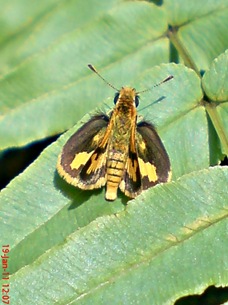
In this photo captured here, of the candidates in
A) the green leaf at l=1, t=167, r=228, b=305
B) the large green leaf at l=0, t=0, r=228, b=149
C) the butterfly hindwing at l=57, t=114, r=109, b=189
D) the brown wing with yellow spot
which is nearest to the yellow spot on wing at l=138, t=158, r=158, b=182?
the brown wing with yellow spot

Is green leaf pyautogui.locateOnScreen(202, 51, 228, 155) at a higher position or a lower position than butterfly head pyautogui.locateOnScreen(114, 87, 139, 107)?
lower

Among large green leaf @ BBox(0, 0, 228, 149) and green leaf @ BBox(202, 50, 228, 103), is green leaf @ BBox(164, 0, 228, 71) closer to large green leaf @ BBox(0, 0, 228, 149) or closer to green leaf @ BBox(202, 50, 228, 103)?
large green leaf @ BBox(0, 0, 228, 149)

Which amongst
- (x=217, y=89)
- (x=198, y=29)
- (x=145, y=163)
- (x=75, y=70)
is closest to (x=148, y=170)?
(x=145, y=163)

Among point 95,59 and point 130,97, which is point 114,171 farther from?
point 95,59

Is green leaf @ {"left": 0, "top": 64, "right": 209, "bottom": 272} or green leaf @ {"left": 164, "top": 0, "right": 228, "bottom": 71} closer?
green leaf @ {"left": 0, "top": 64, "right": 209, "bottom": 272}

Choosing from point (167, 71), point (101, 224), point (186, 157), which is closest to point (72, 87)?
point (167, 71)

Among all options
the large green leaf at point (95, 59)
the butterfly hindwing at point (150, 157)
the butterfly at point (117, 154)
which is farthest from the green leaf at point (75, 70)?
the butterfly hindwing at point (150, 157)

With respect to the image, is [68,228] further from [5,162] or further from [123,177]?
[5,162]
